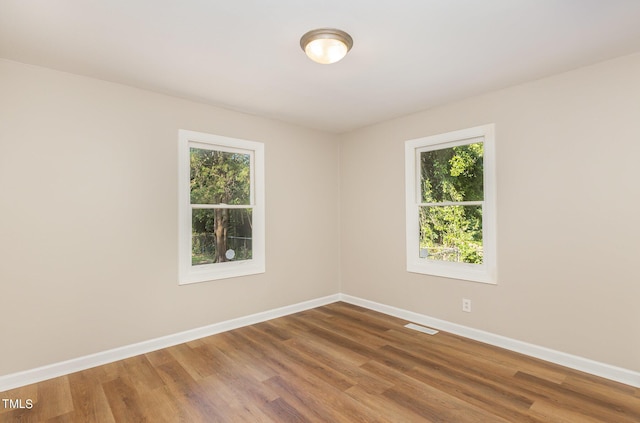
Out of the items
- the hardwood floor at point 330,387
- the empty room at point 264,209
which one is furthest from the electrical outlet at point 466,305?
the hardwood floor at point 330,387

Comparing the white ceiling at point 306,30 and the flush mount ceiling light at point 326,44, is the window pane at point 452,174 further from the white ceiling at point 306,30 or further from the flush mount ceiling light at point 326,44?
the flush mount ceiling light at point 326,44

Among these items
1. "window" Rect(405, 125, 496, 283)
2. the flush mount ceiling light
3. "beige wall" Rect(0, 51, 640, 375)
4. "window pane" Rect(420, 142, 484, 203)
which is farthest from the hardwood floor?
the flush mount ceiling light

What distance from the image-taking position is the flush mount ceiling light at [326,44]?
7.17 feet

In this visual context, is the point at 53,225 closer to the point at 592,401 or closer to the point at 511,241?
the point at 511,241

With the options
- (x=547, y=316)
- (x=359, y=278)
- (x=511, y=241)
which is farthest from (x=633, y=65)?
(x=359, y=278)

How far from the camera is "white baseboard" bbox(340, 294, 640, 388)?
2.53 m

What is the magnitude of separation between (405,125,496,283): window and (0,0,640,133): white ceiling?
2.02 ft

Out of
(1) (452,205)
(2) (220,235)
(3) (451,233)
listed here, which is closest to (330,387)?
(2) (220,235)

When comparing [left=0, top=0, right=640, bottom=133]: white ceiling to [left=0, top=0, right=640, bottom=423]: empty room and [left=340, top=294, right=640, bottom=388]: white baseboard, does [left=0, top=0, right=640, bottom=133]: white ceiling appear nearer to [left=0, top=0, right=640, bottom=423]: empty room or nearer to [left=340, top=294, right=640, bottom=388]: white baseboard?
[left=0, top=0, right=640, bottom=423]: empty room

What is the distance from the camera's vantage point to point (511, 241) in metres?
3.15

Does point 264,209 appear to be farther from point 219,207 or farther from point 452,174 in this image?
point 452,174

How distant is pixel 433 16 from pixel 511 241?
7.32 ft

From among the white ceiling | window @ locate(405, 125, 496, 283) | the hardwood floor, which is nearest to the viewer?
the white ceiling

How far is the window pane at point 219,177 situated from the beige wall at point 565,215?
239 centimetres
